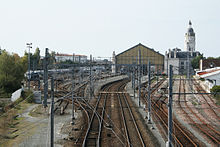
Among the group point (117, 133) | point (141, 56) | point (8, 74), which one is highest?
point (141, 56)

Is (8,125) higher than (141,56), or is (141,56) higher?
(141,56)

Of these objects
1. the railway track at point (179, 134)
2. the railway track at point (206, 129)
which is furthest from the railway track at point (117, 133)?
the railway track at point (206, 129)

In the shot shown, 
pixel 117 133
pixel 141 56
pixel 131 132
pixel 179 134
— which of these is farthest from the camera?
pixel 141 56

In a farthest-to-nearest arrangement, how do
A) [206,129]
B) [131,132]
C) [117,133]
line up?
[206,129] → [131,132] → [117,133]

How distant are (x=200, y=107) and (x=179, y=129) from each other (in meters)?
8.43

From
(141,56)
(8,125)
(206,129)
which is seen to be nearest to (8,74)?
(8,125)

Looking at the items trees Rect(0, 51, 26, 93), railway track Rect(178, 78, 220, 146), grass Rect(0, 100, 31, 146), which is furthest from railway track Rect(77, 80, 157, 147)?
trees Rect(0, 51, 26, 93)

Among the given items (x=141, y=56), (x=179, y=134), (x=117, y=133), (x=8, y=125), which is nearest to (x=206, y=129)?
(x=179, y=134)

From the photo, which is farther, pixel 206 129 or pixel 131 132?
pixel 206 129

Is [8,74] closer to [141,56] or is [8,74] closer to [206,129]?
[206,129]

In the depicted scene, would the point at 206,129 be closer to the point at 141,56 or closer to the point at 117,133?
the point at 117,133

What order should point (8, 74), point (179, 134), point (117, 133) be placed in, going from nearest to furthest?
Answer: point (179, 134) → point (117, 133) → point (8, 74)

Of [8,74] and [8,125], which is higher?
[8,74]

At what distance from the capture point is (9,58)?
25609 millimetres
